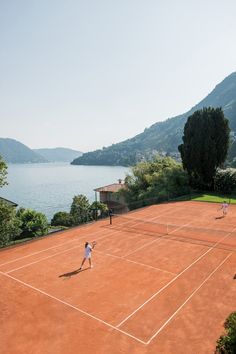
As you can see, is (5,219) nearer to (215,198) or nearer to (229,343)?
(229,343)

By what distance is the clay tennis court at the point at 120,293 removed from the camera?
10281mm

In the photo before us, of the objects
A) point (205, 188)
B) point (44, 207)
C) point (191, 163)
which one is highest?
point (191, 163)

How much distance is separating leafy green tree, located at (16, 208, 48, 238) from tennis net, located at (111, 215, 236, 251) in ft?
48.2

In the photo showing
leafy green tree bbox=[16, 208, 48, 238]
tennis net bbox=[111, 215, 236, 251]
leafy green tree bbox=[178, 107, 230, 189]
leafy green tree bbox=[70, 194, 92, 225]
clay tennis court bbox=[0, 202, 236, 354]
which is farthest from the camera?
leafy green tree bbox=[70, 194, 92, 225]

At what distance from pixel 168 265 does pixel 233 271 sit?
11.0 feet

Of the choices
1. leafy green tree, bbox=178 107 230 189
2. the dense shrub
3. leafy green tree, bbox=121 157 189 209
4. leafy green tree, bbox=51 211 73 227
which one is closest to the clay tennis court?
leafy green tree, bbox=121 157 189 209

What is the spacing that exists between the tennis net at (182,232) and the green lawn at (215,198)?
13.8 meters

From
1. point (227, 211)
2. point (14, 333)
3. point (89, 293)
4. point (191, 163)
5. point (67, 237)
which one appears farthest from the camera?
point (191, 163)

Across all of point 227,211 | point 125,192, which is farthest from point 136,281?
point 125,192

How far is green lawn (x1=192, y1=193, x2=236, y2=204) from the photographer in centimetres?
3872

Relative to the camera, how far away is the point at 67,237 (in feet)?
76.8

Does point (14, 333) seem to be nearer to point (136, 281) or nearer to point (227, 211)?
point (136, 281)

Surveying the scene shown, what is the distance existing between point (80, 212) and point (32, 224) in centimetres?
1035

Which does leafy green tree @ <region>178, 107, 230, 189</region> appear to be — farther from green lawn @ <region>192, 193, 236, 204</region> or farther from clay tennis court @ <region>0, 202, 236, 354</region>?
clay tennis court @ <region>0, 202, 236, 354</region>
